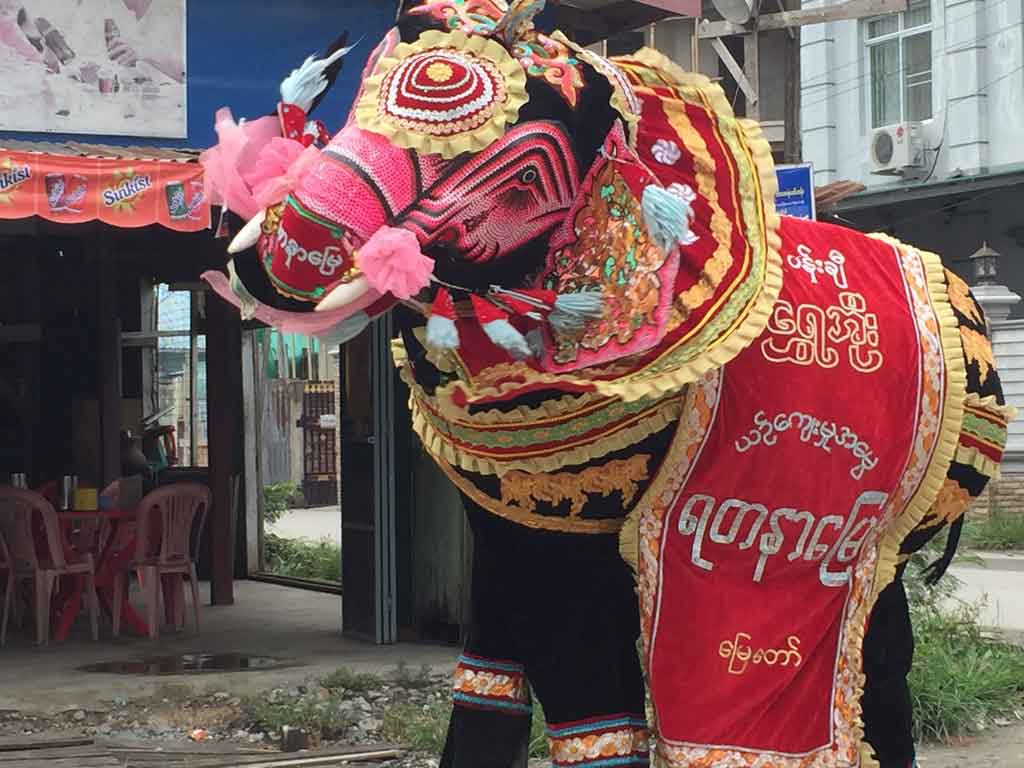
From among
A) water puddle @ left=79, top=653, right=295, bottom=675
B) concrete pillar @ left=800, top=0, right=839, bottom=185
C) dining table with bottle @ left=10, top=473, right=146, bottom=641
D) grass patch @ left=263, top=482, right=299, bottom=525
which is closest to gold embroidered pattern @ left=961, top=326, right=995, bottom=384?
water puddle @ left=79, top=653, right=295, bottom=675

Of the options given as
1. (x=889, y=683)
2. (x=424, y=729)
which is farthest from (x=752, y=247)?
(x=424, y=729)

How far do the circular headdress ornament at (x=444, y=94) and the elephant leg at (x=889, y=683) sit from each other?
1.53 m

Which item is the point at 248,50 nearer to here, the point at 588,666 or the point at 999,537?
the point at 588,666

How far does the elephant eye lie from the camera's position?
2.45m

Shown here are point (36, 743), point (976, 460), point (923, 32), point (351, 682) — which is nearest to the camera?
point (976, 460)

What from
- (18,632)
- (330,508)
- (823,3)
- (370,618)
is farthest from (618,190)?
(330,508)

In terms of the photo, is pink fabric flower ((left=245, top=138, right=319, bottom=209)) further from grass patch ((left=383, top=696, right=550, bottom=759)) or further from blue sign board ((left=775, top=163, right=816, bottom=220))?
blue sign board ((left=775, top=163, right=816, bottom=220))

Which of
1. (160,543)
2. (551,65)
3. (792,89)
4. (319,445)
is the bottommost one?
(160,543)

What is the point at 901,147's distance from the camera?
18766mm

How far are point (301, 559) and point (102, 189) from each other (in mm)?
6181

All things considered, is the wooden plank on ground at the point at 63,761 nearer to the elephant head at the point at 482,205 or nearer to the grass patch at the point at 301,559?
the elephant head at the point at 482,205

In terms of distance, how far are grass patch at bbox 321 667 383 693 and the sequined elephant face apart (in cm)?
450

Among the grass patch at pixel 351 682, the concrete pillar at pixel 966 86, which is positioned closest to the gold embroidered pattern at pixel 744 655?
the grass patch at pixel 351 682

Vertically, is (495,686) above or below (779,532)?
below
